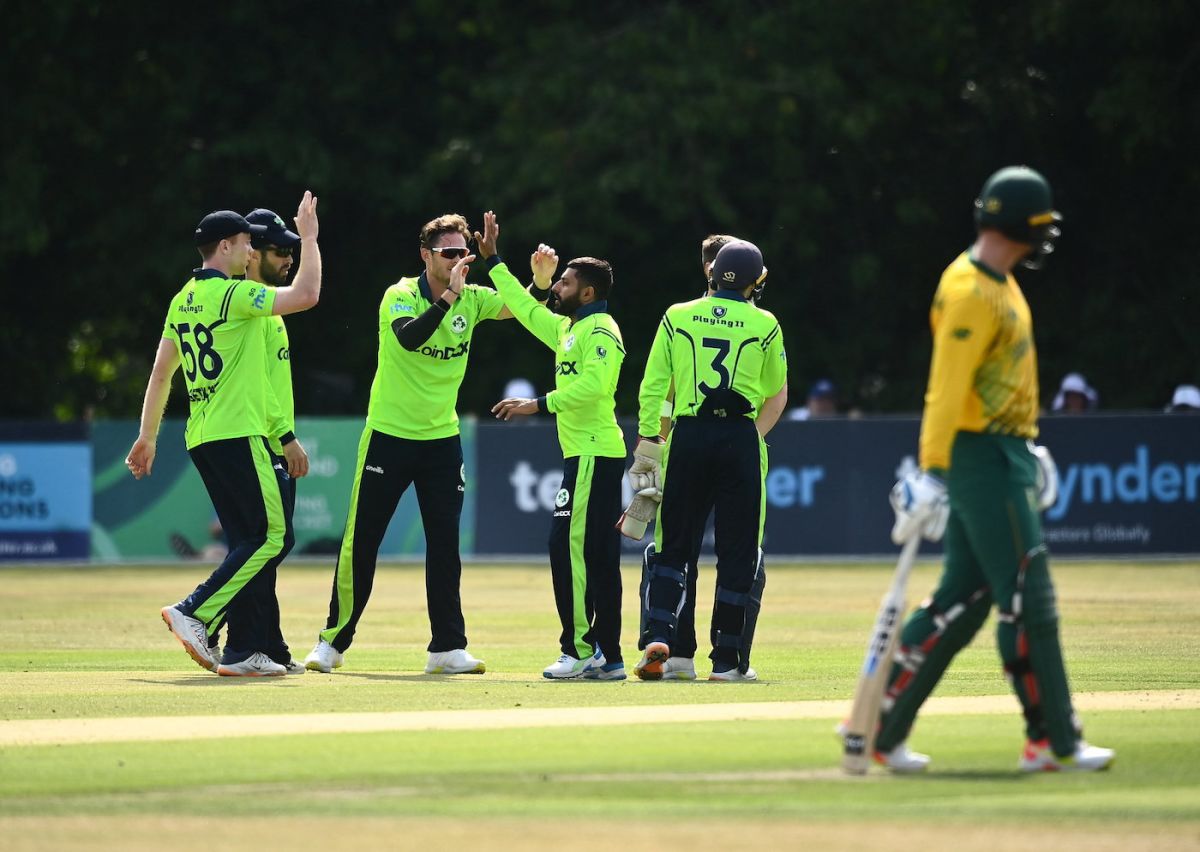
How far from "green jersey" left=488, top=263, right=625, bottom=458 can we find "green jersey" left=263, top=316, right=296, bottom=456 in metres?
1.17

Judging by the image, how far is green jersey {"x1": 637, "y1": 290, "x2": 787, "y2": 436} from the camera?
10.6m

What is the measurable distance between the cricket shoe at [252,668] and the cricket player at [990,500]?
14.5 ft

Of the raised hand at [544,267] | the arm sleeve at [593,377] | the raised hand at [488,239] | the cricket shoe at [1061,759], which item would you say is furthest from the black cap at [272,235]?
the cricket shoe at [1061,759]

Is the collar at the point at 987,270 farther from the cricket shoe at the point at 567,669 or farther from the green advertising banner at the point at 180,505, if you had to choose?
the green advertising banner at the point at 180,505

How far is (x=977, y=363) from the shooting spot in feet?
23.7

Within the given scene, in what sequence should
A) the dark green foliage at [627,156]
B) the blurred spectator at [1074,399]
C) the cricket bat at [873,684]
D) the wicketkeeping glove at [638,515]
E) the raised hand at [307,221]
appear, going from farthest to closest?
the dark green foliage at [627,156], the blurred spectator at [1074,399], the wicketkeeping glove at [638,515], the raised hand at [307,221], the cricket bat at [873,684]

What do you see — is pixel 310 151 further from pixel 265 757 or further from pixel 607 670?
pixel 265 757

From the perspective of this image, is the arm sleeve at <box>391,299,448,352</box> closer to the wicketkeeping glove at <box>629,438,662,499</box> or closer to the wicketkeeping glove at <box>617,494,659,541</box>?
the wicketkeeping glove at <box>629,438,662,499</box>

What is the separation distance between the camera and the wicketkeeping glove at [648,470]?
1105 cm

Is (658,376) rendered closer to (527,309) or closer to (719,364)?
(719,364)

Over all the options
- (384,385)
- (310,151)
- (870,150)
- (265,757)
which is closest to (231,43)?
(310,151)

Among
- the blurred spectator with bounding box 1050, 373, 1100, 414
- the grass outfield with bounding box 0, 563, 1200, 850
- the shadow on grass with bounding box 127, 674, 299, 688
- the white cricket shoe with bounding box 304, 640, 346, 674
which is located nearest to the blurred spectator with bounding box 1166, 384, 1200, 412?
the blurred spectator with bounding box 1050, 373, 1100, 414

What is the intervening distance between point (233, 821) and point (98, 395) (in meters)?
29.4

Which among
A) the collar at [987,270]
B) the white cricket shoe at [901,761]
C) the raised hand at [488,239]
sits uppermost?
the raised hand at [488,239]
